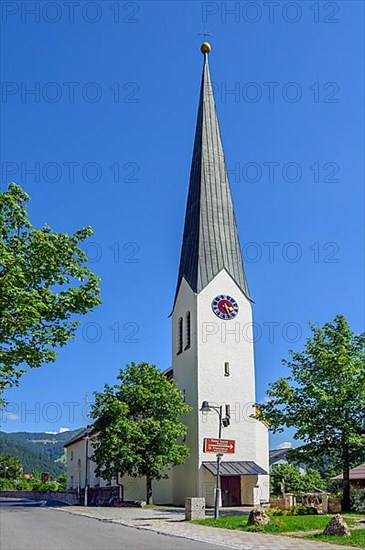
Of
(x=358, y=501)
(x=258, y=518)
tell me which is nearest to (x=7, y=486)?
(x=358, y=501)

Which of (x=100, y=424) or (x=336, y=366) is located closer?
(x=336, y=366)

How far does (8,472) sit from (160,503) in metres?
64.1

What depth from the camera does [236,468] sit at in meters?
40.8

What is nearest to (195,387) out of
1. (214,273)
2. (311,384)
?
(214,273)

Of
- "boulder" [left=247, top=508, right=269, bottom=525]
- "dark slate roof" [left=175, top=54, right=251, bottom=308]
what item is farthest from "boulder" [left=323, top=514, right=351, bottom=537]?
"dark slate roof" [left=175, top=54, right=251, bottom=308]

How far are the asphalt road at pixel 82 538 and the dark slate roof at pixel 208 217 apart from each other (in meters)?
24.4

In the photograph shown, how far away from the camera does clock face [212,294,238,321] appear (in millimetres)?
45375

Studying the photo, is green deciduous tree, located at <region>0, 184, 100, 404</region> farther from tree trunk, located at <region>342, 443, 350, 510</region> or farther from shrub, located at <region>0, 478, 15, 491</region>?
shrub, located at <region>0, 478, 15, 491</region>

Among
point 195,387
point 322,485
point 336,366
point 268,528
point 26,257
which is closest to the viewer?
point 26,257

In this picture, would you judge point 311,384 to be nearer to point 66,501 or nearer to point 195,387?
point 195,387

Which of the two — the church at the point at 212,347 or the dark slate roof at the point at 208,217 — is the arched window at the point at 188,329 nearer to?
the church at the point at 212,347

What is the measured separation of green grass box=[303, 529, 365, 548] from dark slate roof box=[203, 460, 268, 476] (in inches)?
847

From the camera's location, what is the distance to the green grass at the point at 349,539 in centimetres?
1651

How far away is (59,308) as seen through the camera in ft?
50.3
